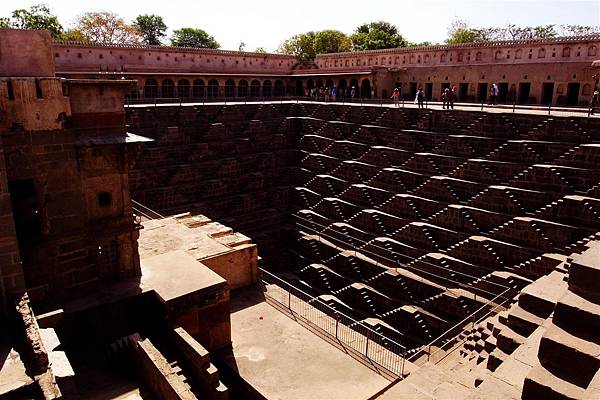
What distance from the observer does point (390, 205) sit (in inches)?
639

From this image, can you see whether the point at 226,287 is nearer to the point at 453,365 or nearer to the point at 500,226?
the point at 453,365

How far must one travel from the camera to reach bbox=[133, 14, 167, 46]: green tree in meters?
56.1

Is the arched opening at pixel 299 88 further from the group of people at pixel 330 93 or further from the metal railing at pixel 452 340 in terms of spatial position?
the metal railing at pixel 452 340

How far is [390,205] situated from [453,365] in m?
7.77

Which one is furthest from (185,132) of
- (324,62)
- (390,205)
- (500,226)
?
(324,62)

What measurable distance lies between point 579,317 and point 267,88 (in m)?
28.1

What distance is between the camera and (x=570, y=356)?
4.38 m

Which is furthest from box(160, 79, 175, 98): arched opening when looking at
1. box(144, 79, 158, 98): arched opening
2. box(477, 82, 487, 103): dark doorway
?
box(477, 82, 487, 103): dark doorway

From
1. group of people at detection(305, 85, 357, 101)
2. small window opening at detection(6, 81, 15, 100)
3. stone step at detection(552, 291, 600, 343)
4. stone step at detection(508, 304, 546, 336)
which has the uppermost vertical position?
group of people at detection(305, 85, 357, 101)

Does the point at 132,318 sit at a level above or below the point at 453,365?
above

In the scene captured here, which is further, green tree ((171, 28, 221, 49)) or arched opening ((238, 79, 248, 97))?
green tree ((171, 28, 221, 49))

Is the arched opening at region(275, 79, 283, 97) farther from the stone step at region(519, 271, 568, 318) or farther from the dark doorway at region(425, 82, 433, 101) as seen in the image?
the stone step at region(519, 271, 568, 318)

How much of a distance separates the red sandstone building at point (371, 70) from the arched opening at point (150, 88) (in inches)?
2.2

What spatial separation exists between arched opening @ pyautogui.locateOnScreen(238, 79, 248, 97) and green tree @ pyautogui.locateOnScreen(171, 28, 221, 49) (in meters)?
32.3
